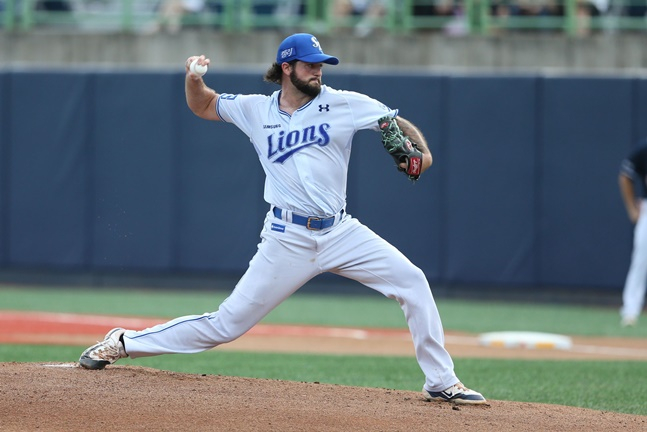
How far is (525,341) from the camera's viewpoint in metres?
10.3

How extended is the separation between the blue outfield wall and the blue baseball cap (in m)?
8.44

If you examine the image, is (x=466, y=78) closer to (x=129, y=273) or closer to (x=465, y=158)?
(x=465, y=158)

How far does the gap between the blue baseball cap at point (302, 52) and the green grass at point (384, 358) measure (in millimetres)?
2619

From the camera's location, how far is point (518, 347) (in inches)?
406

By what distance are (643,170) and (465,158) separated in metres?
3.01

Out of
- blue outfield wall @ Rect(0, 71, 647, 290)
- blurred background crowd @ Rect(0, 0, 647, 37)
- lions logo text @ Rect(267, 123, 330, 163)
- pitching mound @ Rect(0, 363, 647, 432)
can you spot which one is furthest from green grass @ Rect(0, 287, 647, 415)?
blurred background crowd @ Rect(0, 0, 647, 37)

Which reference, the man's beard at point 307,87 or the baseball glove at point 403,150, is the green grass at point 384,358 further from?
the man's beard at point 307,87

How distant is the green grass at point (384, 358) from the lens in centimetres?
775

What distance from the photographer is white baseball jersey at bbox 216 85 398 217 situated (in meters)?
6.07

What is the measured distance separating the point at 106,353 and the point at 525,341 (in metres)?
4.99

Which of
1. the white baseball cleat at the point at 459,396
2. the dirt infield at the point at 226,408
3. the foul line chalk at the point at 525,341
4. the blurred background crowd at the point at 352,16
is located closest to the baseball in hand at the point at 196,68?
the dirt infield at the point at 226,408

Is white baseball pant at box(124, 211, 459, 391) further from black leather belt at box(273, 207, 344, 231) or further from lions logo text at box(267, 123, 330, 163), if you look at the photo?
lions logo text at box(267, 123, 330, 163)

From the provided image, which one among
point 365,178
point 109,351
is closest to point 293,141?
point 109,351

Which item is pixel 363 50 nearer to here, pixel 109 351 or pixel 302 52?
pixel 302 52
